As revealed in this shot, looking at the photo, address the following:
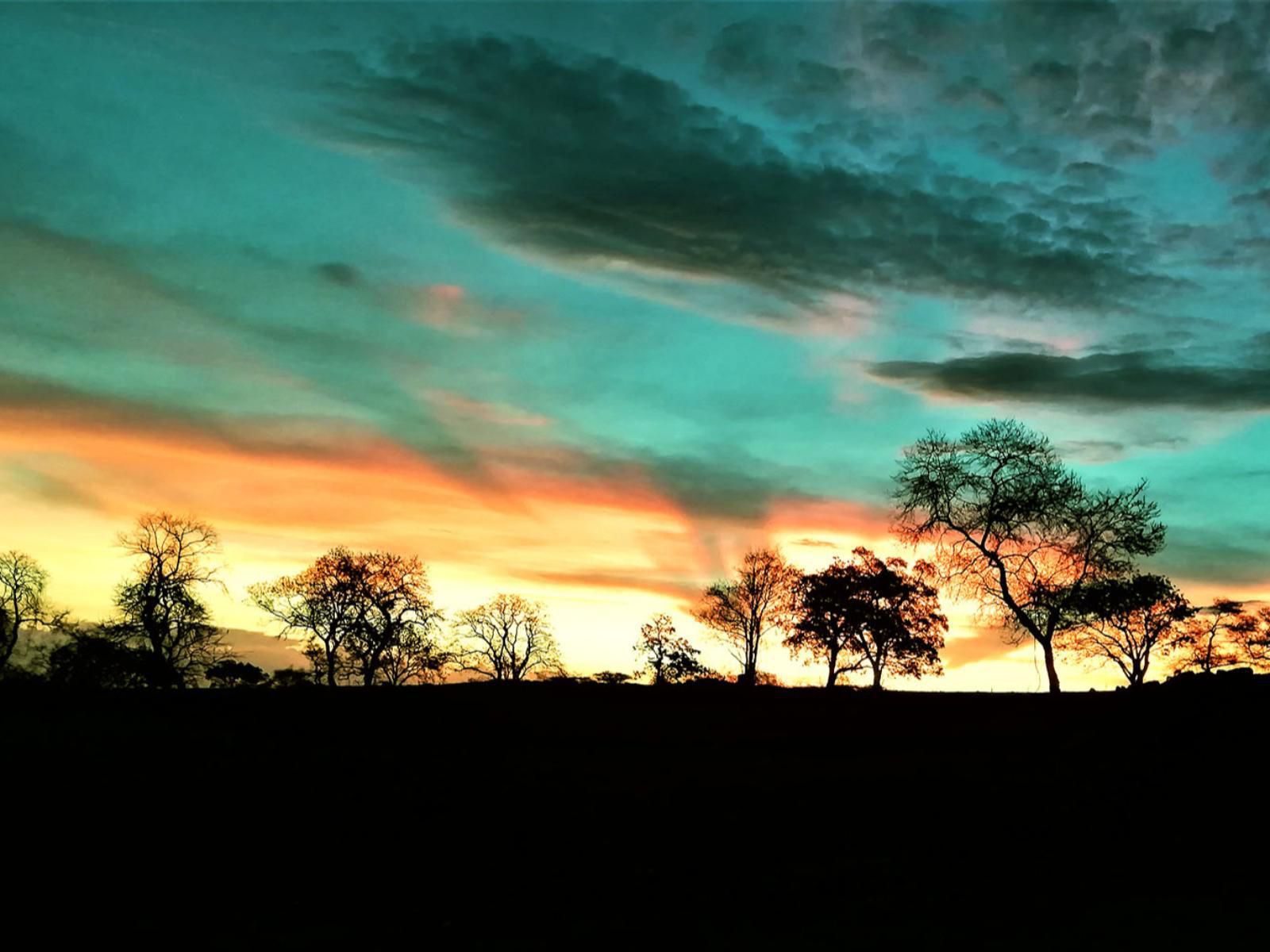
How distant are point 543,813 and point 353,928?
7.23 metres

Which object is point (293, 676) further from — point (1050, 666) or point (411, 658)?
point (1050, 666)

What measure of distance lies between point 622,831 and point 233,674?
52852 millimetres

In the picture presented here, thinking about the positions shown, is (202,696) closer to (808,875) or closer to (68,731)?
(68,731)

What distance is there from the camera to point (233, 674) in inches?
2522

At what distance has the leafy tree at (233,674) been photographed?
6334 centimetres

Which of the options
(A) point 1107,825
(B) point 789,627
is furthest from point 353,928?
(B) point 789,627

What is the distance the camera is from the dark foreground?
14695 mm

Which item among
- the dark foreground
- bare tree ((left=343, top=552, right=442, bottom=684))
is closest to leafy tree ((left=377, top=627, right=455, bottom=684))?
bare tree ((left=343, top=552, right=442, bottom=684))

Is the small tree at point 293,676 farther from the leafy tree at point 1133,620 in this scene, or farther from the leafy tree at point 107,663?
the leafy tree at point 1133,620

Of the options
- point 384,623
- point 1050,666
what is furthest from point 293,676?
point 1050,666

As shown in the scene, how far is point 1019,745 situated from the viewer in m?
29.7

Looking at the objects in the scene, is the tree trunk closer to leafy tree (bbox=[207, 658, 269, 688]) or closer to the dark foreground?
the dark foreground

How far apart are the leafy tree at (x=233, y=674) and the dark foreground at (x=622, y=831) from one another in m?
32.8

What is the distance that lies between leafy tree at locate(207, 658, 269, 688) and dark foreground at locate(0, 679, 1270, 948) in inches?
1290
